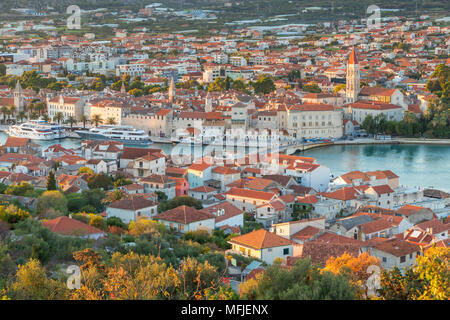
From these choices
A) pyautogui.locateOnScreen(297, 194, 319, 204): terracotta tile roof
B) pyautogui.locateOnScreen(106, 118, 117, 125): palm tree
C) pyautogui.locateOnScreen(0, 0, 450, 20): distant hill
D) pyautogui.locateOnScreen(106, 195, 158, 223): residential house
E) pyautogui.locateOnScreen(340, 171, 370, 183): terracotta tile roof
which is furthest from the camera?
pyautogui.locateOnScreen(0, 0, 450, 20): distant hill

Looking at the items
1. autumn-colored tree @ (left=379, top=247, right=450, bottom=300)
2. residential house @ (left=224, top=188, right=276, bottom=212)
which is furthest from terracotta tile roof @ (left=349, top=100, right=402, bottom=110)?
autumn-colored tree @ (left=379, top=247, right=450, bottom=300)

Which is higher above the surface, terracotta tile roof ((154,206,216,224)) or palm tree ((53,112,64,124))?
palm tree ((53,112,64,124))

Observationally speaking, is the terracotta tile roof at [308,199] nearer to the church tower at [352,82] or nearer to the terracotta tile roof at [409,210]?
the terracotta tile roof at [409,210]

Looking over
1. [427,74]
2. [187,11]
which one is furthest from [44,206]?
[187,11]

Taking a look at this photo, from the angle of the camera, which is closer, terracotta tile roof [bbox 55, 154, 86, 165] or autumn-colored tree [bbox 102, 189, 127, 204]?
autumn-colored tree [bbox 102, 189, 127, 204]

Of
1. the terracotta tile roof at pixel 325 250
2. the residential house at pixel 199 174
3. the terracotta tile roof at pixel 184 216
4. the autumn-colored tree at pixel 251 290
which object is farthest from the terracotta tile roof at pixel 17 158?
the autumn-colored tree at pixel 251 290

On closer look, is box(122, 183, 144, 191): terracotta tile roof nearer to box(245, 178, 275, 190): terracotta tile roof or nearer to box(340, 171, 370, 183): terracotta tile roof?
box(245, 178, 275, 190): terracotta tile roof

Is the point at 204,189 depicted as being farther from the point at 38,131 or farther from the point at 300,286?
the point at 38,131
